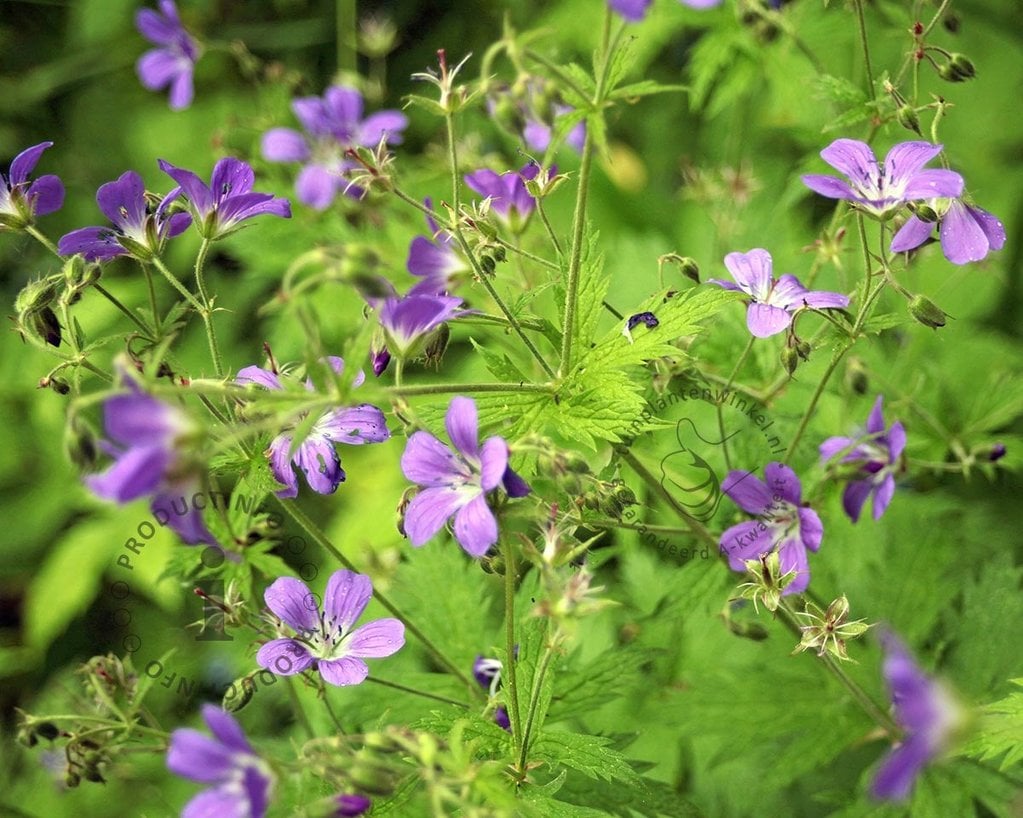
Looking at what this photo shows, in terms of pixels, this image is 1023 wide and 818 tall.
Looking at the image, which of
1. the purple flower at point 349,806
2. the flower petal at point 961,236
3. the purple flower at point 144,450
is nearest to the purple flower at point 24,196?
the purple flower at point 144,450

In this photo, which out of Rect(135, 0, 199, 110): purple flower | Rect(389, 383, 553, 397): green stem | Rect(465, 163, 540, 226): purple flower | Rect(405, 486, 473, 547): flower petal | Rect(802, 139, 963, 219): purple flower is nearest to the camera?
Rect(389, 383, 553, 397): green stem

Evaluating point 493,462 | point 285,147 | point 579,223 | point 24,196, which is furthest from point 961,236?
point 285,147

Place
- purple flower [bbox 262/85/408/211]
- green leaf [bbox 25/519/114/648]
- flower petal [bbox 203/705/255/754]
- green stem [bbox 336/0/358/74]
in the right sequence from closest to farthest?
1. flower petal [bbox 203/705/255/754]
2. purple flower [bbox 262/85/408/211]
3. green leaf [bbox 25/519/114/648]
4. green stem [bbox 336/0/358/74]

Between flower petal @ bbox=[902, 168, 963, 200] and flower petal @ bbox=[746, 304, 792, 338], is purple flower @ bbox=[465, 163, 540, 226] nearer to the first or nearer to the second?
flower petal @ bbox=[746, 304, 792, 338]

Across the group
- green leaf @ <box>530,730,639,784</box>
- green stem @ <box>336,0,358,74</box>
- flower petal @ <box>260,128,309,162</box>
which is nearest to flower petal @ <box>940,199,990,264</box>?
green leaf @ <box>530,730,639,784</box>

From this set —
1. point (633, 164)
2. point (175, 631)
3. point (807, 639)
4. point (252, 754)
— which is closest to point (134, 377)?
point (252, 754)
